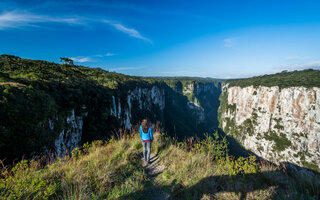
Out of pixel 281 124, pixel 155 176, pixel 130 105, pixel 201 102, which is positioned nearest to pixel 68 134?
pixel 155 176

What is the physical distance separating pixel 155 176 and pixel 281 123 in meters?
99.0

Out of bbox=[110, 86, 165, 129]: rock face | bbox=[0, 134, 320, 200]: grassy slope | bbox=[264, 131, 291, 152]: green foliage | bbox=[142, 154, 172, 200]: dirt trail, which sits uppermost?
bbox=[0, 134, 320, 200]: grassy slope

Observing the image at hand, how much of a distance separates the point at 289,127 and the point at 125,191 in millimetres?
99359

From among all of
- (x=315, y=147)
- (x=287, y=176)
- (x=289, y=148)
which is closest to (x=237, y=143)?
(x=289, y=148)

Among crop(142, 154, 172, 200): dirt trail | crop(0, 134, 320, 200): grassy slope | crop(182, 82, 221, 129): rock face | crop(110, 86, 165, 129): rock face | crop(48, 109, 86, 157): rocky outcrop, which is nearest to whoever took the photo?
crop(0, 134, 320, 200): grassy slope

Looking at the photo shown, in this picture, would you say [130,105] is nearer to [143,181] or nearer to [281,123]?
[143,181]

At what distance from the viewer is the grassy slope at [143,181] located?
2719 millimetres

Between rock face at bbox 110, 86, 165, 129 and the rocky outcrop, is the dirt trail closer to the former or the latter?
the rocky outcrop

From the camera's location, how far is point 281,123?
72.9 metres

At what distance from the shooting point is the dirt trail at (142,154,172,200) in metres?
3.10

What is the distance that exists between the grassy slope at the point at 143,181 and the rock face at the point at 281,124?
7472cm

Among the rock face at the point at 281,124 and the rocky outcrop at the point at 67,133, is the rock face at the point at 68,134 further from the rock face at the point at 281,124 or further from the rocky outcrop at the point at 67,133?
the rock face at the point at 281,124

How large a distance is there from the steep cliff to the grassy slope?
7435 cm

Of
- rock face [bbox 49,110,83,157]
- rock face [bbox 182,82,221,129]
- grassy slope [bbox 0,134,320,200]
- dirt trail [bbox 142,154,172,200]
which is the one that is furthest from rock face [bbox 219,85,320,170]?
rock face [bbox 49,110,83,157]
